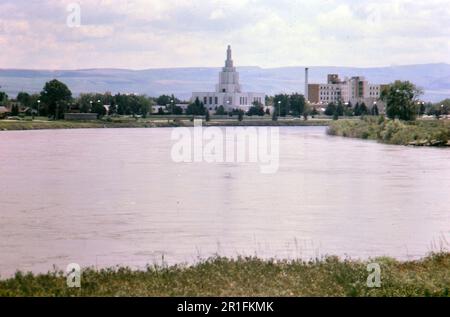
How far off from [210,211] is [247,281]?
44.7 ft

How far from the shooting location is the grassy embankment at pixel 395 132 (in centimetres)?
7850

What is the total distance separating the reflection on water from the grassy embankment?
26.4m

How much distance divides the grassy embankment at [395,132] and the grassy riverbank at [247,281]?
62.6m

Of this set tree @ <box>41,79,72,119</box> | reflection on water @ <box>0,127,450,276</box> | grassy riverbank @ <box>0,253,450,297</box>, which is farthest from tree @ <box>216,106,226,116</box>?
grassy riverbank @ <box>0,253,450,297</box>

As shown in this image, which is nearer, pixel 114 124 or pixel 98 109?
pixel 114 124

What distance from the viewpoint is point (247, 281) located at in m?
15.3

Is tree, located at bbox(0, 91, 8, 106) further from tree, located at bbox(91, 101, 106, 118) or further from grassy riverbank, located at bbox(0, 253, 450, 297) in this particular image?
grassy riverbank, located at bbox(0, 253, 450, 297)

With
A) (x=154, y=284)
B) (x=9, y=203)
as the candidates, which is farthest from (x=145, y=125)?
(x=154, y=284)

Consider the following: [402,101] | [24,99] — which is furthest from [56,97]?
[402,101]

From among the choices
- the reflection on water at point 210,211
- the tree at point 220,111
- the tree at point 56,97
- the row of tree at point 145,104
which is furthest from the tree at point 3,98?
the reflection on water at point 210,211

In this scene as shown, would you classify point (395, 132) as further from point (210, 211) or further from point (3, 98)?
point (3, 98)

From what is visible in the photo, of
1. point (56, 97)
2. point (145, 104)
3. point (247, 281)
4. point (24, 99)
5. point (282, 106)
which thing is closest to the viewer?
point (247, 281)

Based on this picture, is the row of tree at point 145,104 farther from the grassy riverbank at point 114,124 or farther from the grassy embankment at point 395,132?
the grassy embankment at point 395,132

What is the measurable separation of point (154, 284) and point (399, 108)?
95.7 metres
